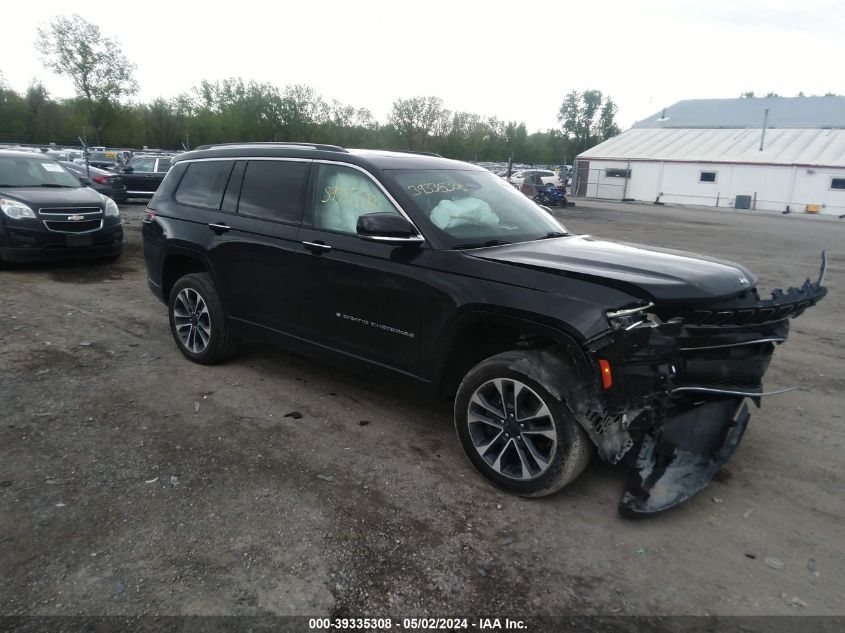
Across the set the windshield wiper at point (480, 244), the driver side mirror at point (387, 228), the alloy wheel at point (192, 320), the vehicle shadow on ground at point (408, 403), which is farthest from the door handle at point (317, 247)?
the alloy wheel at point (192, 320)

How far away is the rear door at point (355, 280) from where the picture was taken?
3846 millimetres

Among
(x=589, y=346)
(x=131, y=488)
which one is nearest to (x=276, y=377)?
(x=131, y=488)

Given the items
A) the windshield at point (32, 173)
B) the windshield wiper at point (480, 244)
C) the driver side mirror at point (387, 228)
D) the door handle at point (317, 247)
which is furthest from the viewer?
the windshield at point (32, 173)

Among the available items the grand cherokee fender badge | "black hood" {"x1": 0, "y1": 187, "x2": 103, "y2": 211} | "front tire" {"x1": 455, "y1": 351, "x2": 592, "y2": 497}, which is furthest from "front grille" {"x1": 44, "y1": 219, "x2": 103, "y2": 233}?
"front tire" {"x1": 455, "y1": 351, "x2": 592, "y2": 497}

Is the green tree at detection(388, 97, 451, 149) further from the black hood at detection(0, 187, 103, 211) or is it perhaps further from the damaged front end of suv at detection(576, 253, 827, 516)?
the damaged front end of suv at detection(576, 253, 827, 516)

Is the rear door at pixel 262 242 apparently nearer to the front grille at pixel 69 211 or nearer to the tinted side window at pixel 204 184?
the tinted side window at pixel 204 184

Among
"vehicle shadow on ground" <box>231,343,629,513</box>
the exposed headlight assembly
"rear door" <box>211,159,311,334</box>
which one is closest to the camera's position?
"vehicle shadow on ground" <box>231,343,629,513</box>

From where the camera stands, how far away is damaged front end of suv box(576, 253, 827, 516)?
3.01 m

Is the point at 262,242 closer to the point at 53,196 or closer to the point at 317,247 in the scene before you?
the point at 317,247

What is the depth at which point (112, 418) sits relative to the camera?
4297mm

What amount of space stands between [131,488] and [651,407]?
2.96 meters

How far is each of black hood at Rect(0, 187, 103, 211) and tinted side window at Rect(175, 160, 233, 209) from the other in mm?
4604

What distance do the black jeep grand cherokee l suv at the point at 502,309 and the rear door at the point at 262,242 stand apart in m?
0.01

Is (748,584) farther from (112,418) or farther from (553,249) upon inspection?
(112,418)
